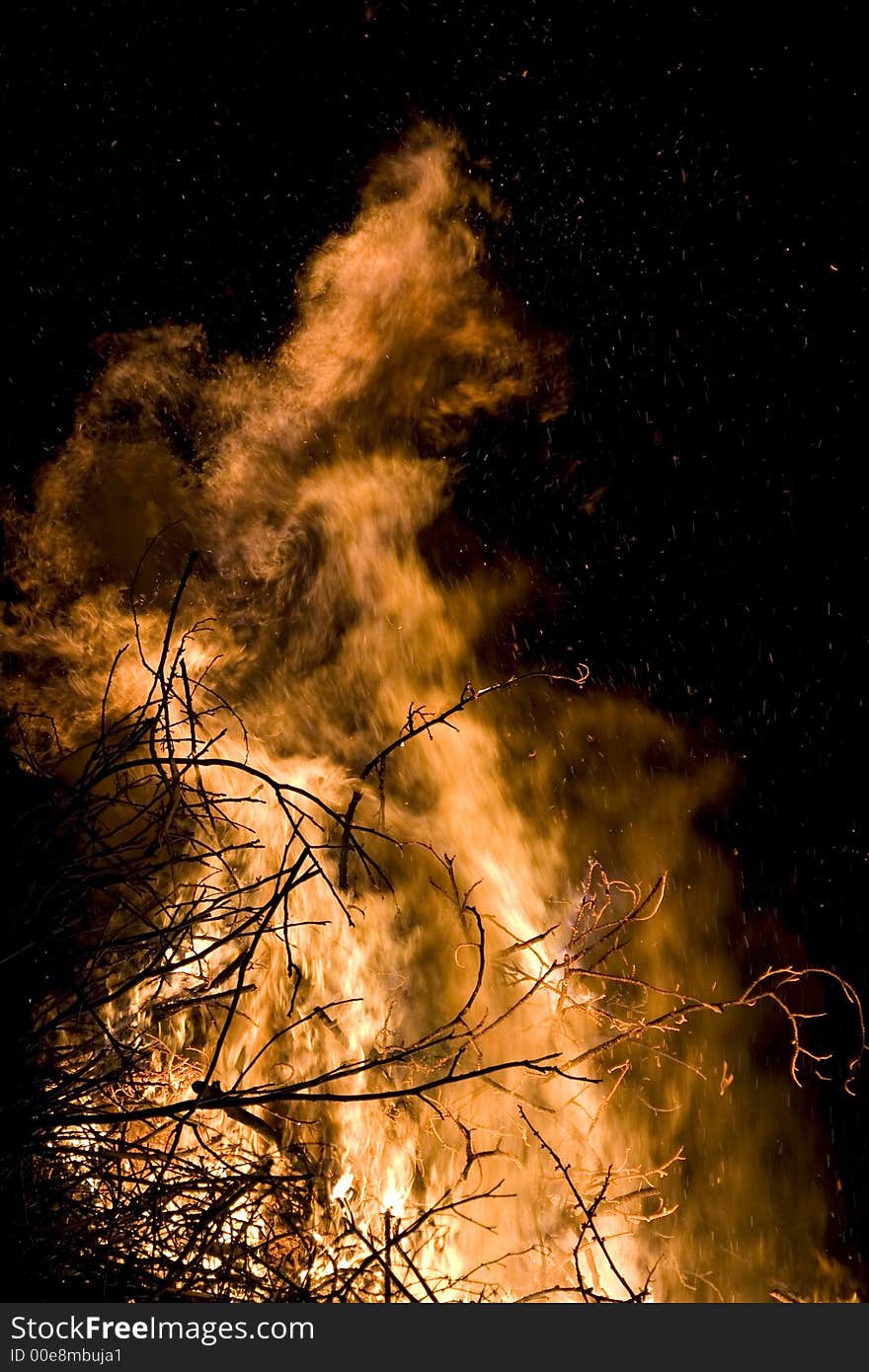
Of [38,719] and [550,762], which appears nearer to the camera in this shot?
[38,719]

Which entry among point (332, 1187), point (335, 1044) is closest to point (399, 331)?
point (335, 1044)

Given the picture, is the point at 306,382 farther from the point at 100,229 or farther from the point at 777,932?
the point at 777,932

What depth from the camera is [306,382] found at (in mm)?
6148

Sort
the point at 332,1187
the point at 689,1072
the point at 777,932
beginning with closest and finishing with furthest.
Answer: the point at 332,1187 < the point at 689,1072 < the point at 777,932

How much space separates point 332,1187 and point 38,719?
3.31m

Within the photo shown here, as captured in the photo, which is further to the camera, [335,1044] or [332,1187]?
[335,1044]

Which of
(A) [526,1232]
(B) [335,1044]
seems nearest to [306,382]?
(B) [335,1044]

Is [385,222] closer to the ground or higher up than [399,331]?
higher up

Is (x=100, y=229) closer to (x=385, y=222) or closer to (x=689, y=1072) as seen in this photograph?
(x=385, y=222)

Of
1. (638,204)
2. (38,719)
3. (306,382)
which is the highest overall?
(638,204)

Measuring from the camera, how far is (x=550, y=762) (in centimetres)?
728

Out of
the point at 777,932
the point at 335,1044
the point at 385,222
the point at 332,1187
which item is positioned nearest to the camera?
the point at 332,1187

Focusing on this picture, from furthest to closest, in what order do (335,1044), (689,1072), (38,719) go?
1. (689,1072)
2. (38,719)
3. (335,1044)

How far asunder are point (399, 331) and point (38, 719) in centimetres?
368
